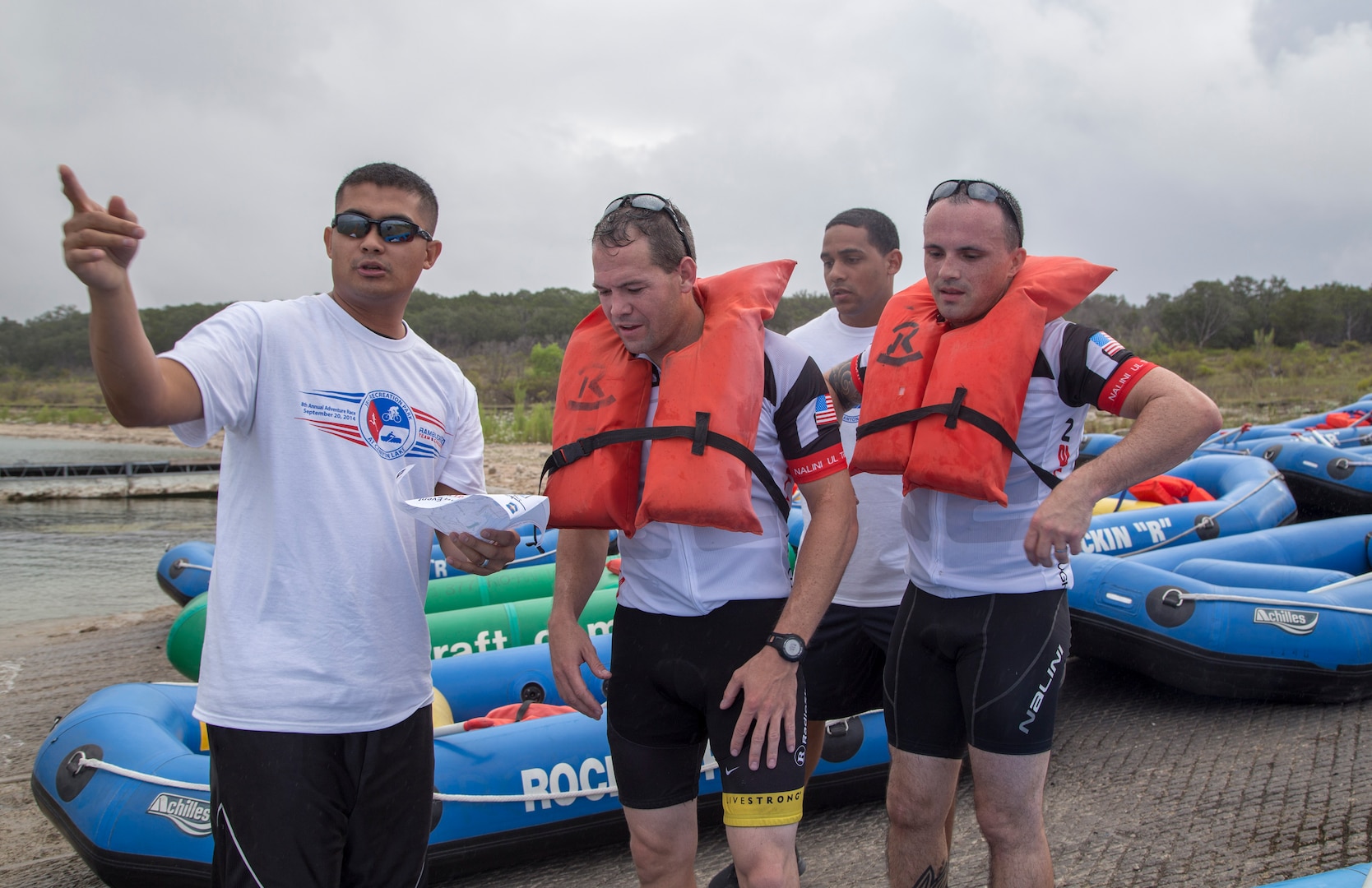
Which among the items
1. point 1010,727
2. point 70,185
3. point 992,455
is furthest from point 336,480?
point 1010,727

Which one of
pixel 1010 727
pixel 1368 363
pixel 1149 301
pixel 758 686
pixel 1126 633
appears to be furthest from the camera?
pixel 1149 301

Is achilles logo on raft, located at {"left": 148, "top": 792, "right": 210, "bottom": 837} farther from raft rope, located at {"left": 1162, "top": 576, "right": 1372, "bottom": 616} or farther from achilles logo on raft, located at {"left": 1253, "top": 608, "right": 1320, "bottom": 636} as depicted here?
achilles logo on raft, located at {"left": 1253, "top": 608, "right": 1320, "bottom": 636}

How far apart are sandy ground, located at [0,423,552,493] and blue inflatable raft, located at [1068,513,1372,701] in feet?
11.9

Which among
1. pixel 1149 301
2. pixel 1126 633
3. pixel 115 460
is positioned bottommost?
pixel 115 460

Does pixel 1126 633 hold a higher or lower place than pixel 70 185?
lower

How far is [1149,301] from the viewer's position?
5534 centimetres

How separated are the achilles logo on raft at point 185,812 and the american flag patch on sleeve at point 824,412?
2.97 m

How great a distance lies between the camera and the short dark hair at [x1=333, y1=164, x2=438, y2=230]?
7.59 ft

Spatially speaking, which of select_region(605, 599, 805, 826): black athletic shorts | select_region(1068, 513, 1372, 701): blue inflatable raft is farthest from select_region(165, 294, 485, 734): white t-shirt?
select_region(1068, 513, 1372, 701): blue inflatable raft

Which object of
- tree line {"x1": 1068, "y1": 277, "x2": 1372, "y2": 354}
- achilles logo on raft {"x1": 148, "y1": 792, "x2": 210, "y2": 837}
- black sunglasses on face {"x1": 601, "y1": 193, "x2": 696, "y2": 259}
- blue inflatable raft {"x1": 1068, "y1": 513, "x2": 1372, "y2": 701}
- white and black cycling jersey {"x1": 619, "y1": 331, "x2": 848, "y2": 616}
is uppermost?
tree line {"x1": 1068, "y1": 277, "x2": 1372, "y2": 354}

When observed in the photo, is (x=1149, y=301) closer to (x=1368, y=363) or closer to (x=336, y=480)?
(x=1368, y=363)

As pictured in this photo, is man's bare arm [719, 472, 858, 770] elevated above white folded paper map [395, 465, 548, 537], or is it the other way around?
white folded paper map [395, 465, 548, 537]

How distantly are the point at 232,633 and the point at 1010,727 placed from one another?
1976 mm

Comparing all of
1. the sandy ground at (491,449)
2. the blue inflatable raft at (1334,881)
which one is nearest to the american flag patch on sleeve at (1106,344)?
the blue inflatable raft at (1334,881)
